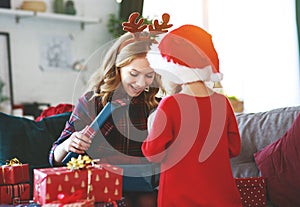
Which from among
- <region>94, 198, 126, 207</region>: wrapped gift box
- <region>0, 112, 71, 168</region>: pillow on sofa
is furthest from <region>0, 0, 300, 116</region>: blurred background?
<region>94, 198, 126, 207</region>: wrapped gift box

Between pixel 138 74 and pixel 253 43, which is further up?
pixel 253 43

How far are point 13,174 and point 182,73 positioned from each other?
74 cm

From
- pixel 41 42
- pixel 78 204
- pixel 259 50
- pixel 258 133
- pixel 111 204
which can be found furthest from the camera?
pixel 41 42

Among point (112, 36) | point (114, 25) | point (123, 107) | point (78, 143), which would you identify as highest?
point (114, 25)

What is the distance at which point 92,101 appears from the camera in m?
2.30

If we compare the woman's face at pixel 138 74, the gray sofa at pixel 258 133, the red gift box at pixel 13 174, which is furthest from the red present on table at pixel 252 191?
the red gift box at pixel 13 174

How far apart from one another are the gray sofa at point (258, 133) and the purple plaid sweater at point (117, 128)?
62cm

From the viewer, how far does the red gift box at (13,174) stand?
207 centimetres

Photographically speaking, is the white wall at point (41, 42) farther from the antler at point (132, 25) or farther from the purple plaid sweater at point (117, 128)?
the antler at point (132, 25)

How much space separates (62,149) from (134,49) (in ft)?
1.59

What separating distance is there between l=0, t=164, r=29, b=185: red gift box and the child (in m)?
0.53

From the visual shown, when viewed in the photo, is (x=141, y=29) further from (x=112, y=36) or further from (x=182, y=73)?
(x=112, y=36)

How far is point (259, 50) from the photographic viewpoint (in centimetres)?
502

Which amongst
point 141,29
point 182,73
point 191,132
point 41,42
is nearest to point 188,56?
point 182,73
